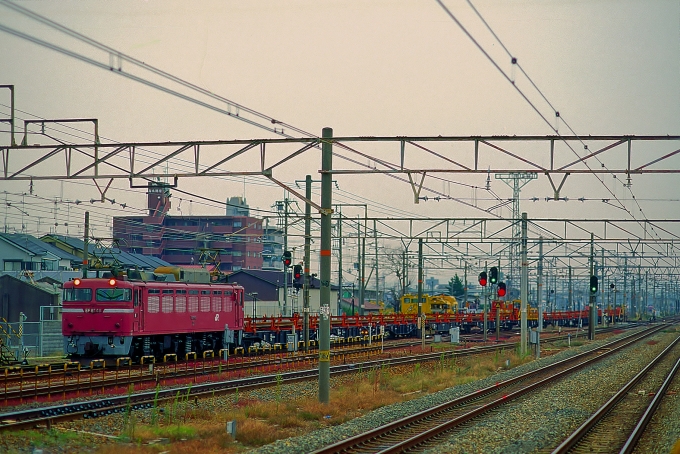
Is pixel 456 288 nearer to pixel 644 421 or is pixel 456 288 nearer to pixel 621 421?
pixel 621 421

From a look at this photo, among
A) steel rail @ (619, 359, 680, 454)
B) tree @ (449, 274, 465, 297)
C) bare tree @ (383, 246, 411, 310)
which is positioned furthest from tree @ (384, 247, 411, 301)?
tree @ (449, 274, 465, 297)

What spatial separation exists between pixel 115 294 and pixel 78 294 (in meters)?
1.60

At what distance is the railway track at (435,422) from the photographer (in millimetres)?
13516

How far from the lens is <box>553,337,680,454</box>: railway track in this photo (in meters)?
14.0

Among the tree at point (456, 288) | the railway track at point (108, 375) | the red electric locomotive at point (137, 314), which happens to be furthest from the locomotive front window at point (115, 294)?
the tree at point (456, 288)

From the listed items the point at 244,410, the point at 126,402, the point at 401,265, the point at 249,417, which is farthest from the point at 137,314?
the point at 401,265

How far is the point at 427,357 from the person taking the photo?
34.7m

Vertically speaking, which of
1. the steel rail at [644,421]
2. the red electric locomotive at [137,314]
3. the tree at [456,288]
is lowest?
the tree at [456,288]

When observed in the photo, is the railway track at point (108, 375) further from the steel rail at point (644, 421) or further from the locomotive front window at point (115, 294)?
the steel rail at point (644, 421)

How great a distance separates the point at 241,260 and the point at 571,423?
95775 millimetres

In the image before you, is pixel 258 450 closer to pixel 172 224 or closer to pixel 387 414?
pixel 387 414

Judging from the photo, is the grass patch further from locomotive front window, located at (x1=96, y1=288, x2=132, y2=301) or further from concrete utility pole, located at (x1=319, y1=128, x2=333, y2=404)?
locomotive front window, located at (x1=96, y1=288, x2=132, y2=301)

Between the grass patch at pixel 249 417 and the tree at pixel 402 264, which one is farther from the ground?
the tree at pixel 402 264

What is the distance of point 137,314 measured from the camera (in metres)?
27.2
